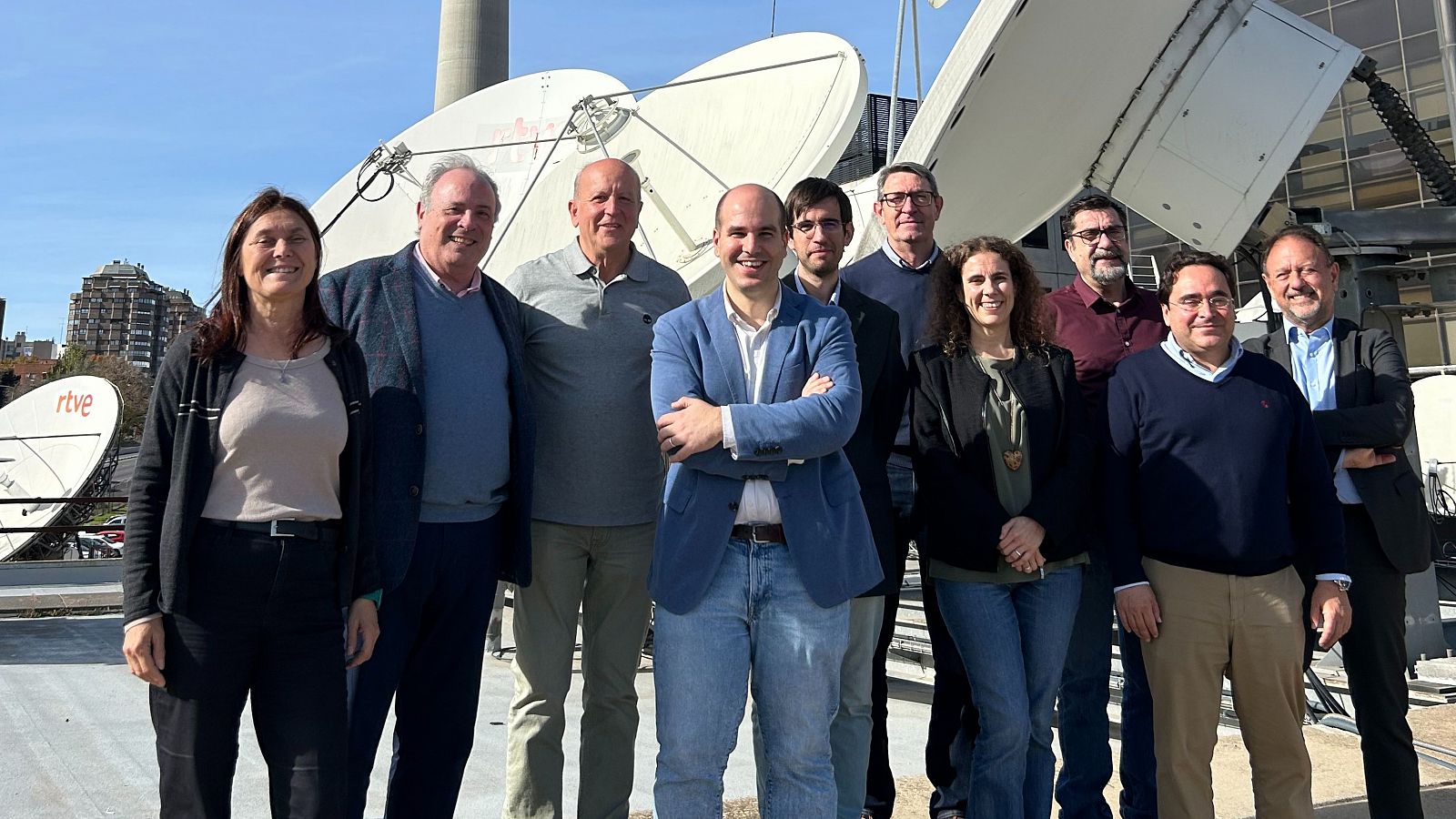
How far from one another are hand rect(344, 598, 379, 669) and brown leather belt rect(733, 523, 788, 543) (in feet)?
3.05

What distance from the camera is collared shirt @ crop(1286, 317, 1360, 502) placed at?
352 cm

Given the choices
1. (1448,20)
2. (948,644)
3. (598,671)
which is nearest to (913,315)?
(948,644)

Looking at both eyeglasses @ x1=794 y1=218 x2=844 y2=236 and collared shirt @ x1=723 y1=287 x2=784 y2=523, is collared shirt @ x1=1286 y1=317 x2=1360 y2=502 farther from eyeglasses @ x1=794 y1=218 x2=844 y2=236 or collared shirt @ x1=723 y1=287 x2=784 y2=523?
collared shirt @ x1=723 y1=287 x2=784 y2=523

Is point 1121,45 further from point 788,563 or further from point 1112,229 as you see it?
point 788,563

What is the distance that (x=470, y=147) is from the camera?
1134 centimetres

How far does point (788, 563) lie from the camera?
2514mm

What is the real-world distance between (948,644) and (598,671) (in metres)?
1.10

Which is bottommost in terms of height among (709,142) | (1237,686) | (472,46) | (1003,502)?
(1237,686)

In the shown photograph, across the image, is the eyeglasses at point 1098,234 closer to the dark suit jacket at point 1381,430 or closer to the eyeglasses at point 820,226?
the dark suit jacket at point 1381,430

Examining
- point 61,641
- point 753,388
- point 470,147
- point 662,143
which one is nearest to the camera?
point 753,388

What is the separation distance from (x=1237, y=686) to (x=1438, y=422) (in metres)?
12.4

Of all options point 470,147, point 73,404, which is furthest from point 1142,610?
point 73,404

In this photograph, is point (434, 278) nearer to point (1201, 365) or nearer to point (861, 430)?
point (861, 430)

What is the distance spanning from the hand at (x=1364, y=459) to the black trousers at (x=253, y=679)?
10.2 ft
